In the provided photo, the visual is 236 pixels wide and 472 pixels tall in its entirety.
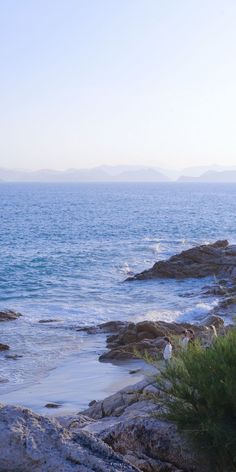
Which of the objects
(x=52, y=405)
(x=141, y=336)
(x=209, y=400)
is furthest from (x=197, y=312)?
(x=209, y=400)

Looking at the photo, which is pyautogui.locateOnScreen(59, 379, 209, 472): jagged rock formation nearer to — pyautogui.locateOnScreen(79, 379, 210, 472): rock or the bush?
pyautogui.locateOnScreen(79, 379, 210, 472): rock

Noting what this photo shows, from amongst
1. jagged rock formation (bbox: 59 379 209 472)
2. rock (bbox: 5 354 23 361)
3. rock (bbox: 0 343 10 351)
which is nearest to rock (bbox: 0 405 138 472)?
jagged rock formation (bbox: 59 379 209 472)

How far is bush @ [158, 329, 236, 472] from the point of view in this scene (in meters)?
5.45

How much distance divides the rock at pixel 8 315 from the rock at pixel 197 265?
34.0ft

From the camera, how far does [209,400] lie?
555 centimetres

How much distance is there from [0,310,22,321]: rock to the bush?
58.7 feet

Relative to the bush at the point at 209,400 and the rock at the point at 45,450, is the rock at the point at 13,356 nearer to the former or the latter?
the bush at the point at 209,400

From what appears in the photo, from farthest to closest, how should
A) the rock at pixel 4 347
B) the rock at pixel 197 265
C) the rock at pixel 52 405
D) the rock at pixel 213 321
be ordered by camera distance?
the rock at pixel 197 265, the rock at pixel 213 321, the rock at pixel 4 347, the rock at pixel 52 405

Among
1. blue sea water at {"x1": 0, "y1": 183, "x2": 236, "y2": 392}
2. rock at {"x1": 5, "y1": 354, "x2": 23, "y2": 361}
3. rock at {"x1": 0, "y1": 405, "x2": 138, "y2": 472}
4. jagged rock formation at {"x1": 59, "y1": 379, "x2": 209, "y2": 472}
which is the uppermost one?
rock at {"x1": 0, "y1": 405, "x2": 138, "y2": 472}

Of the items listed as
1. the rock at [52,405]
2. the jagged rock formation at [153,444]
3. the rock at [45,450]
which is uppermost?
the rock at [45,450]

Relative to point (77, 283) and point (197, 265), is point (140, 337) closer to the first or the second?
point (77, 283)

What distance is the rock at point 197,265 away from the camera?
Answer: 3450 centimetres

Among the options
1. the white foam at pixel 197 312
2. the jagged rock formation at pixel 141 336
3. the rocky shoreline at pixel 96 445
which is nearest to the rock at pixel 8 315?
the jagged rock formation at pixel 141 336

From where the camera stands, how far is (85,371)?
54.2ft
